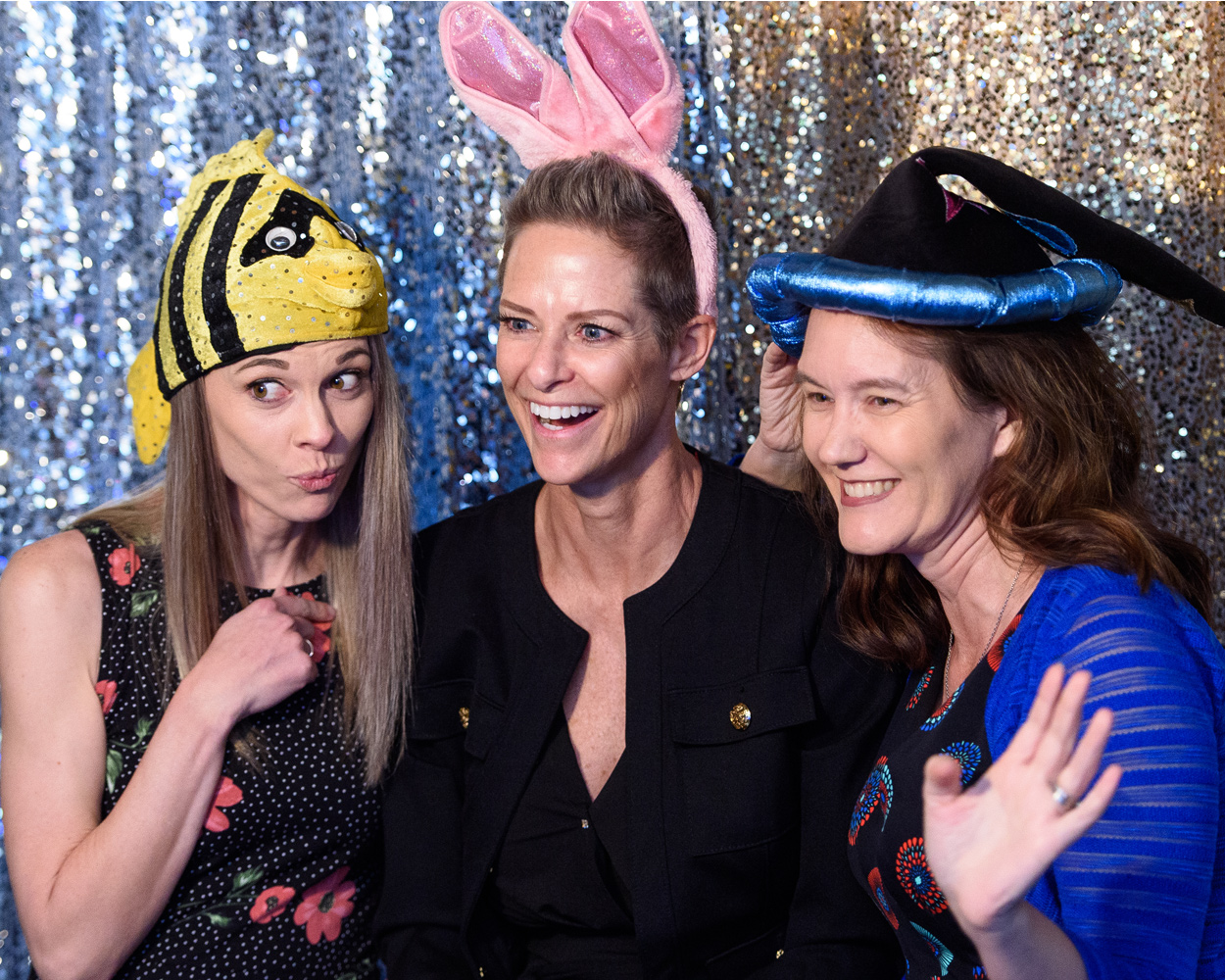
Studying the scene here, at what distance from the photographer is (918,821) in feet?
4.60

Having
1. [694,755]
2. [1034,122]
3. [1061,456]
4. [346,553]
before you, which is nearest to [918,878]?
[694,755]

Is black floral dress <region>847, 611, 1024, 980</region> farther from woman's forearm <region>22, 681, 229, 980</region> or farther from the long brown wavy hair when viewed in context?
woman's forearm <region>22, 681, 229, 980</region>

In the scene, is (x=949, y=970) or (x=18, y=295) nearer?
(x=949, y=970)

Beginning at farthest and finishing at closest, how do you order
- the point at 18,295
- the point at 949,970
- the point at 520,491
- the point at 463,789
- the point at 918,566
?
the point at 18,295 → the point at 520,491 → the point at 463,789 → the point at 918,566 → the point at 949,970

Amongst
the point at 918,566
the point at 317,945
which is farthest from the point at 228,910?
the point at 918,566

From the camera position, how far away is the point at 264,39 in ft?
7.93

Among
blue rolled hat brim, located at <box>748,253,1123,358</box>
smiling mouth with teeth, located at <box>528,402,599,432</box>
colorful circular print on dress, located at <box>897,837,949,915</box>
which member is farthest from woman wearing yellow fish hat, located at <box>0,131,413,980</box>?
colorful circular print on dress, located at <box>897,837,949,915</box>

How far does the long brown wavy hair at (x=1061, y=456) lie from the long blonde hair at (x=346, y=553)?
34.6 inches

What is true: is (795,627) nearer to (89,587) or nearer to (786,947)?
(786,947)

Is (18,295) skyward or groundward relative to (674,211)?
groundward

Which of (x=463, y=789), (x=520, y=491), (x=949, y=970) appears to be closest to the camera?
(x=949, y=970)

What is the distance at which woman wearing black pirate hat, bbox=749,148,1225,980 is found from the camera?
3.82 feet

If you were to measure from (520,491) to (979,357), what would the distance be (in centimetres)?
88

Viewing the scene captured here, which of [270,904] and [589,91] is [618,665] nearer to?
[270,904]
